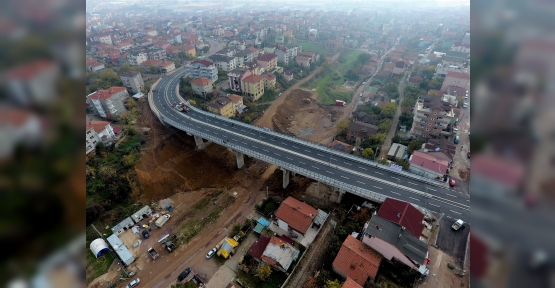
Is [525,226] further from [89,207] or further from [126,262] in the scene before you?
[89,207]

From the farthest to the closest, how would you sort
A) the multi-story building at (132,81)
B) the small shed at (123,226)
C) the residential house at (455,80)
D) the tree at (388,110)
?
the residential house at (455,80), the multi-story building at (132,81), the tree at (388,110), the small shed at (123,226)

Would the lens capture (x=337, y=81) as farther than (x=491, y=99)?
Yes

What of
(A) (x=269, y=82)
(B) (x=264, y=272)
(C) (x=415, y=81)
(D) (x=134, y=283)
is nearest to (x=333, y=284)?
(B) (x=264, y=272)

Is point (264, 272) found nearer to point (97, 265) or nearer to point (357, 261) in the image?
point (357, 261)

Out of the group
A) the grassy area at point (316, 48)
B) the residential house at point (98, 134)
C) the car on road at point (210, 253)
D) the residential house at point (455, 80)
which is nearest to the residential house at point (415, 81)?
the residential house at point (455, 80)

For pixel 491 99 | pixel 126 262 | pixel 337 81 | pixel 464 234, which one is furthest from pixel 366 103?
pixel 491 99

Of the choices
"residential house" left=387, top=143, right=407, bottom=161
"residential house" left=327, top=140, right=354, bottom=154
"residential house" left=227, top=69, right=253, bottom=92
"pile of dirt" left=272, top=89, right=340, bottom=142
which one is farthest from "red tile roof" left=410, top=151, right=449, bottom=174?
"residential house" left=227, top=69, right=253, bottom=92

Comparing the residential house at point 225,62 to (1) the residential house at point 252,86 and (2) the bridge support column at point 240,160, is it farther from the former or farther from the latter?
(2) the bridge support column at point 240,160
